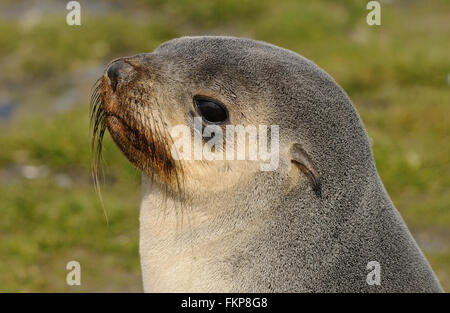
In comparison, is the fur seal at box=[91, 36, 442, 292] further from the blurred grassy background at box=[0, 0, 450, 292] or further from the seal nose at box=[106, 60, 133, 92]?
the blurred grassy background at box=[0, 0, 450, 292]

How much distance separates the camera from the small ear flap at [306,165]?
350cm

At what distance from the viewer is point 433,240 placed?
668 centimetres

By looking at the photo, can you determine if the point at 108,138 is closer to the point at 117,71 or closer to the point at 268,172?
the point at 117,71

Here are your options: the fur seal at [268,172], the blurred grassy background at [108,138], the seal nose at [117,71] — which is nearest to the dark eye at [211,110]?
the fur seal at [268,172]

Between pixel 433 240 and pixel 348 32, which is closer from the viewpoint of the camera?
pixel 433 240

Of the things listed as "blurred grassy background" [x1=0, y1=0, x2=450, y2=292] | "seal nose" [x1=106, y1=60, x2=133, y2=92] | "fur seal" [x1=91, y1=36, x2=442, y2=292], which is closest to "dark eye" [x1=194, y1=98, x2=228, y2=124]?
"fur seal" [x1=91, y1=36, x2=442, y2=292]

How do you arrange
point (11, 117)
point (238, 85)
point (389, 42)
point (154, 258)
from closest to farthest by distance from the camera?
point (238, 85)
point (154, 258)
point (11, 117)
point (389, 42)

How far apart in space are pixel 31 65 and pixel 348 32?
5.10 m

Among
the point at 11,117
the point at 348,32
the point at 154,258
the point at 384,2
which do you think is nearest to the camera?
the point at 154,258

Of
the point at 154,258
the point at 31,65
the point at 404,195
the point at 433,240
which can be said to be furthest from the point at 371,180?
the point at 31,65

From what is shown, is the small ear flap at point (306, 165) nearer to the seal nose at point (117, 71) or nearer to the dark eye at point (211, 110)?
the dark eye at point (211, 110)

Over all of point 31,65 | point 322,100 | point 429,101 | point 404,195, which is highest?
point 31,65

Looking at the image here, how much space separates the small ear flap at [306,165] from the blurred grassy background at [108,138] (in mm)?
2865
